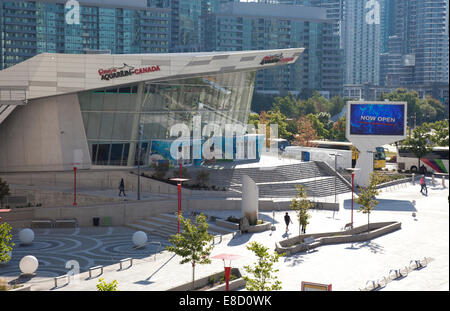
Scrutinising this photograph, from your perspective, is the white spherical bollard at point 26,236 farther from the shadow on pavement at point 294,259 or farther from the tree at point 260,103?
the tree at point 260,103

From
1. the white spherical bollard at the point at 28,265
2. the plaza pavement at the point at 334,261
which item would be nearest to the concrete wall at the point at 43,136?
the plaza pavement at the point at 334,261

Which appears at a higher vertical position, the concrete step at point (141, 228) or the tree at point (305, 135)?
the tree at point (305, 135)

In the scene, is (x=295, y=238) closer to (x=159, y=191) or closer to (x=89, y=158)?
(x=159, y=191)

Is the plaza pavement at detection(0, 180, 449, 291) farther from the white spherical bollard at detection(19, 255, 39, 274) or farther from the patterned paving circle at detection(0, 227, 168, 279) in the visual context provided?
the patterned paving circle at detection(0, 227, 168, 279)

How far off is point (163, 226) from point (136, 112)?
48.6 ft

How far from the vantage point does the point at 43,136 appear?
54750mm

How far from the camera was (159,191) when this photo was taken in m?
53.4

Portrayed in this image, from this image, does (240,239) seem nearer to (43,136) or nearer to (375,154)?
(43,136)

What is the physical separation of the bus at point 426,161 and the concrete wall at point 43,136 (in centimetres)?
3842

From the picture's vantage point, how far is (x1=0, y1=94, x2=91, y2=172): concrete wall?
54.4m

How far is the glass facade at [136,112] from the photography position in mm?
55500

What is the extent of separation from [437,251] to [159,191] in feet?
82.7

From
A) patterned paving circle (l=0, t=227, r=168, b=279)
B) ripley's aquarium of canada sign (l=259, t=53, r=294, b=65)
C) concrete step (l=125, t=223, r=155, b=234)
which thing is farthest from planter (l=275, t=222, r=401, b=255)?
ripley's aquarium of canada sign (l=259, t=53, r=294, b=65)
